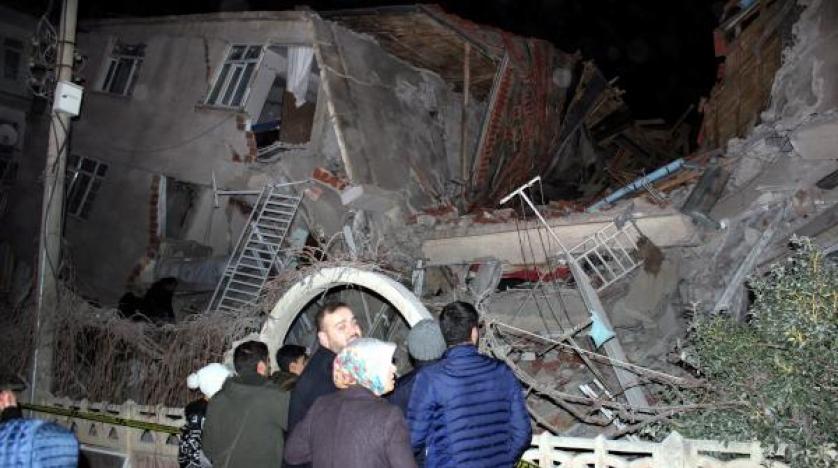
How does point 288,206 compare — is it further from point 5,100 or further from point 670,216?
point 5,100

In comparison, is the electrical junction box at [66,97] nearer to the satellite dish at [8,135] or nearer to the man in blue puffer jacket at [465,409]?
the man in blue puffer jacket at [465,409]

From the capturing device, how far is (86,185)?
14102 millimetres

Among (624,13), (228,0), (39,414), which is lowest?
(39,414)

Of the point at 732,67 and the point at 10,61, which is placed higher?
the point at 10,61

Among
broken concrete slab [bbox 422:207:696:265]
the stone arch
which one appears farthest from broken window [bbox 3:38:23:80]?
the stone arch

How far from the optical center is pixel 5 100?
17.2 metres

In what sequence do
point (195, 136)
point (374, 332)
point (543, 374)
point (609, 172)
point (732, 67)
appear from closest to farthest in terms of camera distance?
point (543, 374), point (374, 332), point (732, 67), point (195, 136), point (609, 172)

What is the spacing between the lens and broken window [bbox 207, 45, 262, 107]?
12125mm

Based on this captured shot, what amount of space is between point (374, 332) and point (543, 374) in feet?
8.39

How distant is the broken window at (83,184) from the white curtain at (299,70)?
5259 mm

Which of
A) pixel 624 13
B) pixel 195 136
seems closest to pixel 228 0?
pixel 195 136

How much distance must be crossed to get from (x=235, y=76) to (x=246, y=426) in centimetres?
978

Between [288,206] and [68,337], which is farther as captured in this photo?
[288,206]

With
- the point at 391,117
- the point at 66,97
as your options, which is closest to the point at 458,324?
the point at 66,97
